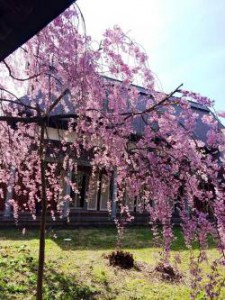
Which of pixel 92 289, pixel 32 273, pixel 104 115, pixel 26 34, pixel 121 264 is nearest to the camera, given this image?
pixel 26 34

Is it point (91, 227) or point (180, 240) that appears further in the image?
point (91, 227)

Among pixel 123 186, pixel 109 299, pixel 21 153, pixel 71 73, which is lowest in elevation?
pixel 109 299

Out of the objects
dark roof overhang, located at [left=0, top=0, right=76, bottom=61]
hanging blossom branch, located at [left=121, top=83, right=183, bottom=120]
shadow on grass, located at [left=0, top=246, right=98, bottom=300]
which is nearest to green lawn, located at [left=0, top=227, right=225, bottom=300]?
shadow on grass, located at [left=0, top=246, right=98, bottom=300]

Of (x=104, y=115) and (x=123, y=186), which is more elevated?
(x=104, y=115)

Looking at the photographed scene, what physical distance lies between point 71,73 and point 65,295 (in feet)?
14.6

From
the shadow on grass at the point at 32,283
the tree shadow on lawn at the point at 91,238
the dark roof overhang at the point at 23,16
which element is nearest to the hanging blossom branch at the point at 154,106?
the dark roof overhang at the point at 23,16

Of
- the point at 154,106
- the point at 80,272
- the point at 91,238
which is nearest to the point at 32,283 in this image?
the point at 80,272

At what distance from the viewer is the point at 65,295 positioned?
737cm

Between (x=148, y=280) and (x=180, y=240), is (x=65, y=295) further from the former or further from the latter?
(x=180, y=240)

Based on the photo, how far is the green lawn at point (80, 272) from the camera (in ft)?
25.0

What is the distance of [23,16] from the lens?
268 centimetres

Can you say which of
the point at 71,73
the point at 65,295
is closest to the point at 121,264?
the point at 65,295

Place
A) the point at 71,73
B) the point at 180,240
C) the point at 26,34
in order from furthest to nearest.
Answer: the point at 180,240, the point at 71,73, the point at 26,34

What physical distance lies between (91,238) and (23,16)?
39.9 feet
